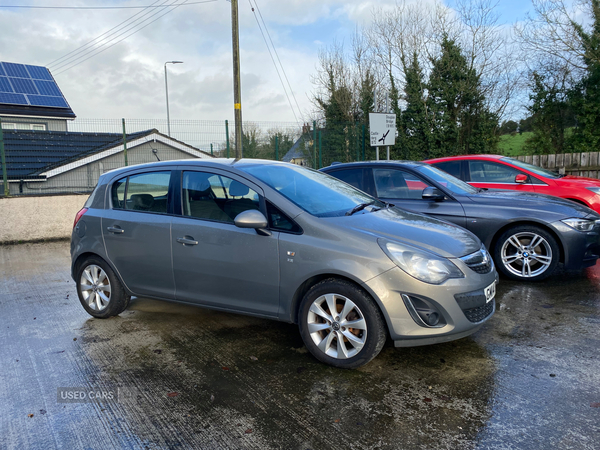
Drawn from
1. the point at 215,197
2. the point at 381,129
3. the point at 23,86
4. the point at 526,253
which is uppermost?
the point at 23,86

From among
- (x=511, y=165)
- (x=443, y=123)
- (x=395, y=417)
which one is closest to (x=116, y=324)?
(x=395, y=417)

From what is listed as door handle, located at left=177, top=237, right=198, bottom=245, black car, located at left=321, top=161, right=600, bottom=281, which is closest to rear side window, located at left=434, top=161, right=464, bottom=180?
black car, located at left=321, top=161, right=600, bottom=281

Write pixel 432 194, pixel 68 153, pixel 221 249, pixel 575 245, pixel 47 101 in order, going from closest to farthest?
pixel 221 249, pixel 575 245, pixel 432 194, pixel 68 153, pixel 47 101

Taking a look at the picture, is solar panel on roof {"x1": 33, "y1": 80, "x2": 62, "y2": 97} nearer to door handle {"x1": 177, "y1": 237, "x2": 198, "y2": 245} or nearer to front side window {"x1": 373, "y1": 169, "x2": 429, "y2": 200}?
front side window {"x1": 373, "y1": 169, "x2": 429, "y2": 200}

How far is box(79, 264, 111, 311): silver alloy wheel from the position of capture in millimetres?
4883

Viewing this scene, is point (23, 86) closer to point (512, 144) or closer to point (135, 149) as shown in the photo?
point (135, 149)

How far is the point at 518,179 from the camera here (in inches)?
309

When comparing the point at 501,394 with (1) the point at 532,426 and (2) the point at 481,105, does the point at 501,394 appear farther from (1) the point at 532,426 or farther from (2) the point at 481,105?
(2) the point at 481,105

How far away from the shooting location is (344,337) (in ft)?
11.6

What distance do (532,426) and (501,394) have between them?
1.29ft

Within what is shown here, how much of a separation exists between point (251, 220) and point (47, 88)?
24.7 meters

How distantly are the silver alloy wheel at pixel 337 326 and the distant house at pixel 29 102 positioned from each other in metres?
22.3

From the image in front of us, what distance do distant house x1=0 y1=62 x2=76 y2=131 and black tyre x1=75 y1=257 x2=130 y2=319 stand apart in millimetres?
19801

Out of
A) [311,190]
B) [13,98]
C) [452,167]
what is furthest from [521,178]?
[13,98]
